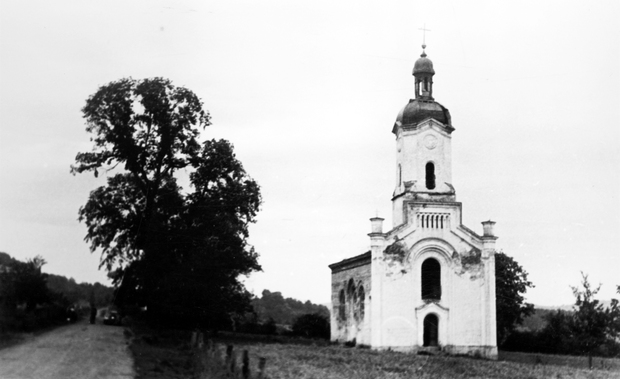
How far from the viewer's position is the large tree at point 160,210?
94.2 feet

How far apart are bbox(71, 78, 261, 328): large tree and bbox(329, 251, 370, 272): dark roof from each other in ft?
35.1

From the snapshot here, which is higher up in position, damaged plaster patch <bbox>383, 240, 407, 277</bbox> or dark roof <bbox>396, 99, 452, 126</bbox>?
dark roof <bbox>396, 99, 452, 126</bbox>

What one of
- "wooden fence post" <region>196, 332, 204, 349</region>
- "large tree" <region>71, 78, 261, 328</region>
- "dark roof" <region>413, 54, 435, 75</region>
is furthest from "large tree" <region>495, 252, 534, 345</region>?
"wooden fence post" <region>196, 332, 204, 349</region>

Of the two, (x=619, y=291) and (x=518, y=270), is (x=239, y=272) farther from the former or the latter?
(x=518, y=270)

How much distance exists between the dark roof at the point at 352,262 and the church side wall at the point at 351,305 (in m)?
0.18

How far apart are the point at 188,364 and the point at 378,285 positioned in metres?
18.5

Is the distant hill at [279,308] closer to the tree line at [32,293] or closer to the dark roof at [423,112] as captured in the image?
the dark roof at [423,112]

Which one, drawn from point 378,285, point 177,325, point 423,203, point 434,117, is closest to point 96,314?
point 177,325

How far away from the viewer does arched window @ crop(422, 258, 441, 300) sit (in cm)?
3928

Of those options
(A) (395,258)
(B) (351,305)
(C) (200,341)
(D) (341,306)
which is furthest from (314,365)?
(D) (341,306)

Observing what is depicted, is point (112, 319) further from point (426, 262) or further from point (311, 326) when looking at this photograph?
point (311, 326)

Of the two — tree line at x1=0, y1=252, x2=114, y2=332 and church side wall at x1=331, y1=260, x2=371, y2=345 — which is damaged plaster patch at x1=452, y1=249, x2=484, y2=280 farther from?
tree line at x1=0, y1=252, x2=114, y2=332

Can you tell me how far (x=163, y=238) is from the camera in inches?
Answer: 1160

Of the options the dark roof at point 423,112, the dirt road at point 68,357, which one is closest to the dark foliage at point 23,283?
the dirt road at point 68,357
